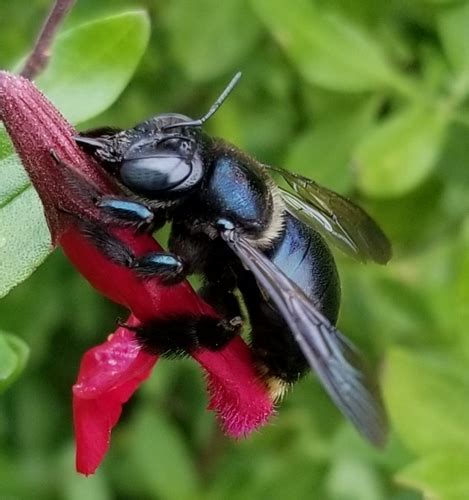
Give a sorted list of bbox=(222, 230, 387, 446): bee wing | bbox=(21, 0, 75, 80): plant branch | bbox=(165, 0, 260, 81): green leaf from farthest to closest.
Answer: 1. bbox=(165, 0, 260, 81): green leaf
2. bbox=(21, 0, 75, 80): plant branch
3. bbox=(222, 230, 387, 446): bee wing

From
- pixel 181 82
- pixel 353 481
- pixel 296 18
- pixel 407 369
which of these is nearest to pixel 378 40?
→ pixel 296 18

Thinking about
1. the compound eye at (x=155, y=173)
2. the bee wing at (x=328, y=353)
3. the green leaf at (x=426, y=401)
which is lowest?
the green leaf at (x=426, y=401)

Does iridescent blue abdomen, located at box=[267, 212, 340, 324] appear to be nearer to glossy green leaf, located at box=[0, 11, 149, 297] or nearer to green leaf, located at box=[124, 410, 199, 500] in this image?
glossy green leaf, located at box=[0, 11, 149, 297]

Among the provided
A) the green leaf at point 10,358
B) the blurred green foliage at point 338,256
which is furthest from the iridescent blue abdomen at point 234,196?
the blurred green foliage at point 338,256

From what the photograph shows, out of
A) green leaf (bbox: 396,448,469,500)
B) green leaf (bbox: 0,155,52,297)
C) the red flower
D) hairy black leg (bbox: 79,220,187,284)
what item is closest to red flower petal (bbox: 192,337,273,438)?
the red flower

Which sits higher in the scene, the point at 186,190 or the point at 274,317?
the point at 186,190

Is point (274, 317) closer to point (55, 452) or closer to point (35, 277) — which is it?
point (35, 277)

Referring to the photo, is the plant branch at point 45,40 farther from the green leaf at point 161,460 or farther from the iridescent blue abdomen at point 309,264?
the green leaf at point 161,460
